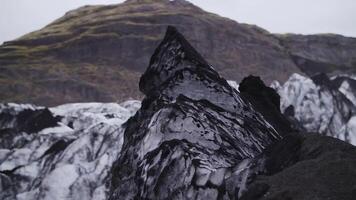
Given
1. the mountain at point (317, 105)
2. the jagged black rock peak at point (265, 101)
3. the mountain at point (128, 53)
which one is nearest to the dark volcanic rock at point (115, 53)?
the mountain at point (128, 53)

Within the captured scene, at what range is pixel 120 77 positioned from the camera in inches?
4274

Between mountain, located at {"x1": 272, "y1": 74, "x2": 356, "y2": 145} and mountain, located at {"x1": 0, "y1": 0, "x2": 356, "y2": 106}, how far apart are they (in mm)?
47877

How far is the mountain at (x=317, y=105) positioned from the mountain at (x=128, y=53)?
4788 centimetres

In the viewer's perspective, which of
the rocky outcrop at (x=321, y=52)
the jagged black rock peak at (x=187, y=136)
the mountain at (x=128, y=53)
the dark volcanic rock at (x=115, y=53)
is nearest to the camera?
the jagged black rock peak at (x=187, y=136)

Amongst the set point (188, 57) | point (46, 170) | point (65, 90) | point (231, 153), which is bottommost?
point (65, 90)

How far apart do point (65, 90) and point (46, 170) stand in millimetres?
63814

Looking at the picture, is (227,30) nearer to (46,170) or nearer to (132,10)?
(132,10)

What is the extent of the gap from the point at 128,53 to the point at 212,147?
362 ft

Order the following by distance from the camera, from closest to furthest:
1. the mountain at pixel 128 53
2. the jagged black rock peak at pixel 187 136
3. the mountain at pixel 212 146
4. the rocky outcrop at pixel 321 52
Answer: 1. the mountain at pixel 212 146
2. the jagged black rock peak at pixel 187 136
3. the mountain at pixel 128 53
4. the rocky outcrop at pixel 321 52

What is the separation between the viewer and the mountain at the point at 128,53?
100m

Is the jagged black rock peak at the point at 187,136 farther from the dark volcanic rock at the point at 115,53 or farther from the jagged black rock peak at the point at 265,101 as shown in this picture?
the dark volcanic rock at the point at 115,53

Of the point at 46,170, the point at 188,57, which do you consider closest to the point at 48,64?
the point at 46,170

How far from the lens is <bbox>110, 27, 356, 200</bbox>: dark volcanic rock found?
26.9 feet

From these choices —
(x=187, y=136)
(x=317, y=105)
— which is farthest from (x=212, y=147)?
(x=317, y=105)
